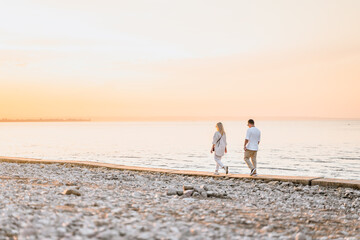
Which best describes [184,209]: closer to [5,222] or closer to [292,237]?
[292,237]

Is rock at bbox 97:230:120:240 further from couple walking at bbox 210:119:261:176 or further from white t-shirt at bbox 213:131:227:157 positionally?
white t-shirt at bbox 213:131:227:157

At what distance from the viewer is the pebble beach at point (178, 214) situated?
572cm

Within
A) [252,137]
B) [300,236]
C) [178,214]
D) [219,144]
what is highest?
[252,137]

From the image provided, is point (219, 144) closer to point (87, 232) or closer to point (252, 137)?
point (252, 137)

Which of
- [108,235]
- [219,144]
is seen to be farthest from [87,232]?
[219,144]

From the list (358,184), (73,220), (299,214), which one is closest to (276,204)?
(299,214)

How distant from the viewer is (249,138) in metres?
14.6

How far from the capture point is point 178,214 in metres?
7.03

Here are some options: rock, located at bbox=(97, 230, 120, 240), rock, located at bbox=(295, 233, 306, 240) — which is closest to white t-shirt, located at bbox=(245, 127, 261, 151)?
rock, located at bbox=(295, 233, 306, 240)

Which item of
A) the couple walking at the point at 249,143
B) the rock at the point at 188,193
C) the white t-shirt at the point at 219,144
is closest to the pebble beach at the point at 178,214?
the rock at the point at 188,193

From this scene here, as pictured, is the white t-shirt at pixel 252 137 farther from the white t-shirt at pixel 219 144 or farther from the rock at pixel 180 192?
the rock at pixel 180 192

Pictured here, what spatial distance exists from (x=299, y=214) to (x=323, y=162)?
33282 mm

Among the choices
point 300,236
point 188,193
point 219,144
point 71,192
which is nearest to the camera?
point 300,236

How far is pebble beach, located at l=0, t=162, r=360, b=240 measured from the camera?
5.72m
